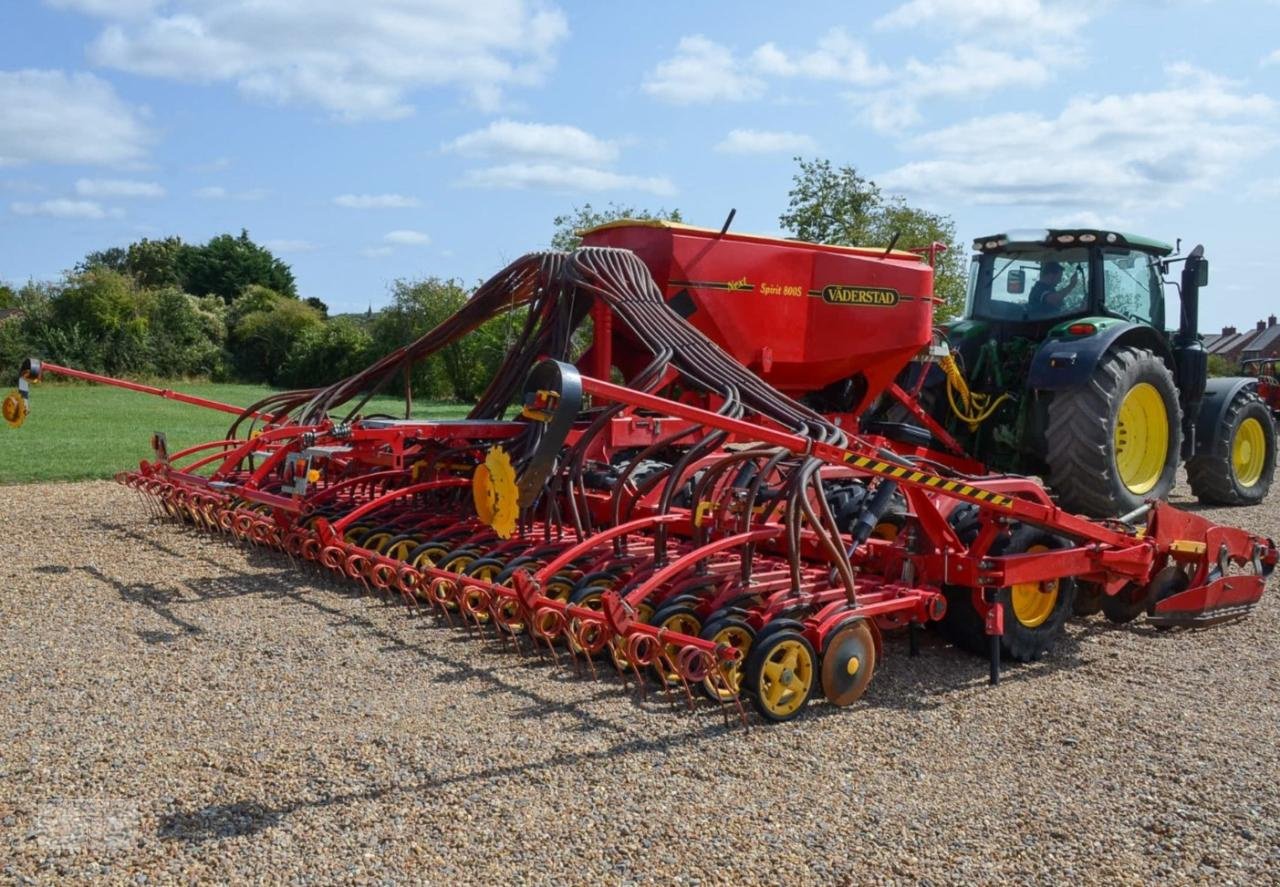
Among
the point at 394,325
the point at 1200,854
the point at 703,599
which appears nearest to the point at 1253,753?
the point at 1200,854

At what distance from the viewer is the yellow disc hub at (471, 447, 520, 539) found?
13.5ft

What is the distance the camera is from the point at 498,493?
4.14m

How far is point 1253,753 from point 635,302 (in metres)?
3.63

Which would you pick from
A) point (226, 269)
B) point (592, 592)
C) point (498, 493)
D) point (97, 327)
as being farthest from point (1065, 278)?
point (226, 269)

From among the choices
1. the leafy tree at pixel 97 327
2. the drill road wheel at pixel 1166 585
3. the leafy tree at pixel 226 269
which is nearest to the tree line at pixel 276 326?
the leafy tree at pixel 97 327

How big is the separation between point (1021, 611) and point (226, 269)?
170 feet

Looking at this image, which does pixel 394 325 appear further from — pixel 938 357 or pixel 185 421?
pixel 938 357

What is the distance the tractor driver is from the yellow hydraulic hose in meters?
0.71

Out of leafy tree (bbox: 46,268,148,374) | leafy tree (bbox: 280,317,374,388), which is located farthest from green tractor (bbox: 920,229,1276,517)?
leafy tree (bbox: 46,268,148,374)

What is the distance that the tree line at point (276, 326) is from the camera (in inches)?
898

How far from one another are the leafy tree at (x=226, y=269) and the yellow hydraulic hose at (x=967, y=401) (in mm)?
47263

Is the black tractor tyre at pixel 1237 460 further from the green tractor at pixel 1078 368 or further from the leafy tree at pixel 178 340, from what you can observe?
the leafy tree at pixel 178 340

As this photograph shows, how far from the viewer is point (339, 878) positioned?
2.95m

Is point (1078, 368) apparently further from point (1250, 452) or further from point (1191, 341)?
point (1250, 452)
